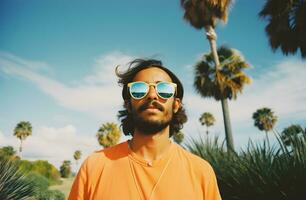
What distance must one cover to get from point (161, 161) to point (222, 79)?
60.8 ft

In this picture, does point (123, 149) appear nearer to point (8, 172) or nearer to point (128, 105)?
point (128, 105)

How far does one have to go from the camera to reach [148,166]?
6.35 ft

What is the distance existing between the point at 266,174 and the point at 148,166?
4.08 m

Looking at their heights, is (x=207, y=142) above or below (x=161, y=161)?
above

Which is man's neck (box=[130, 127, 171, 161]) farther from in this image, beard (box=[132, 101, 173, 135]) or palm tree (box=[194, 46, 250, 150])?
palm tree (box=[194, 46, 250, 150])

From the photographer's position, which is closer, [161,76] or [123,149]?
[123,149]

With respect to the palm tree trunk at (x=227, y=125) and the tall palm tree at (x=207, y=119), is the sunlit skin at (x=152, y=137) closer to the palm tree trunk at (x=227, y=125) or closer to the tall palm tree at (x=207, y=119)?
the palm tree trunk at (x=227, y=125)

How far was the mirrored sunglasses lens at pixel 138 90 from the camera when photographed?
213 cm

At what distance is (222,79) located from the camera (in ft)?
65.2

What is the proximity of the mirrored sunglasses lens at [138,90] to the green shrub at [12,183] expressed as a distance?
27.3 ft

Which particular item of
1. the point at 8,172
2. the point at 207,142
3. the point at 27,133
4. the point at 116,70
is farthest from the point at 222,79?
the point at 27,133

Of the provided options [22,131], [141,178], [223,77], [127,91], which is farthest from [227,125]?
[22,131]

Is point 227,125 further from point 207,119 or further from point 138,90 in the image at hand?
point 207,119

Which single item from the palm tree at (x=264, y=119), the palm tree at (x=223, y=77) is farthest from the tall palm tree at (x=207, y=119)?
the palm tree at (x=223, y=77)
